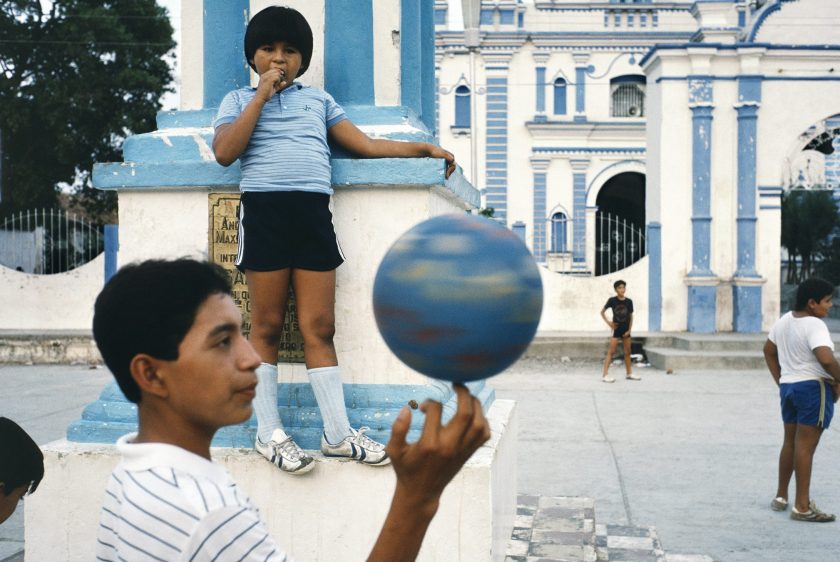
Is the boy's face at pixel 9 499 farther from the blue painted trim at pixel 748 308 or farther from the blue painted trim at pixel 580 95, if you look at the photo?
the blue painted trim at pixel 580 95

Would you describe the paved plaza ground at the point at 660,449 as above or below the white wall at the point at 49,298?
below

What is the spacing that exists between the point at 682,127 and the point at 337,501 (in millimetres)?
12599

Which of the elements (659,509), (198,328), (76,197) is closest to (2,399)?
(659,509)

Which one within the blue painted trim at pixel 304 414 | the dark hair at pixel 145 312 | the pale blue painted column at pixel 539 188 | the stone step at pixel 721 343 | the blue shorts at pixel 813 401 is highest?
the pale blue painted column at pixel 539 188

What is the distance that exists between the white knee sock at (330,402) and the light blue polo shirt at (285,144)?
24.8 inches

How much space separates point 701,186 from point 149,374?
13817 millimetres

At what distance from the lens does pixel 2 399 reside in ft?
31.7

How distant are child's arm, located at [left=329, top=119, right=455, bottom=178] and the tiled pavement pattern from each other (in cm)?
163

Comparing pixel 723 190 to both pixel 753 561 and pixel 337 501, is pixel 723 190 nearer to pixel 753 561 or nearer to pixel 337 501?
pixel 753 561

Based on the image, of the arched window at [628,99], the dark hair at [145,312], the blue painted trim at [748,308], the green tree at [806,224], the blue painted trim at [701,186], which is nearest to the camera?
the dark hair at [145,312]

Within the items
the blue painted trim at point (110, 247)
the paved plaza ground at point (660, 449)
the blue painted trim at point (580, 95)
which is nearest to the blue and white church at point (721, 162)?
the paved plaza ground at point (660, 449)

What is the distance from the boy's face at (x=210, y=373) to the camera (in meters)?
1.54

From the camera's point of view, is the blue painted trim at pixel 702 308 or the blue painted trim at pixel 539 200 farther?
the blue painted trim at pixel 539 200

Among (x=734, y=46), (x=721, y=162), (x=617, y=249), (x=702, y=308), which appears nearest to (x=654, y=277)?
(x=702, y=308)
